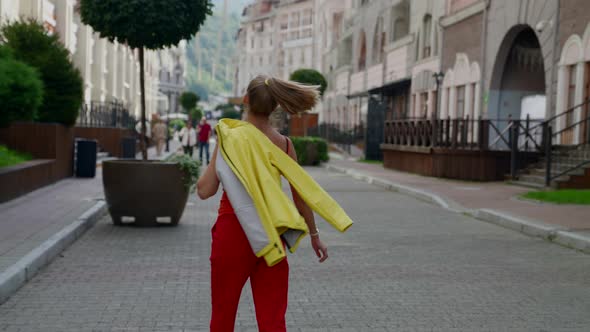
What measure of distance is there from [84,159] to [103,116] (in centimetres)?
959

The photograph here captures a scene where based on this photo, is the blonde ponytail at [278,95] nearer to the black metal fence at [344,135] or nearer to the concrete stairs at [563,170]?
the concrete stairs at [563,170]

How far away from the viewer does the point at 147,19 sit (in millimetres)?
11953

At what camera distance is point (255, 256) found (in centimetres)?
378

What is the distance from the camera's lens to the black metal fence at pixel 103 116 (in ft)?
91.0

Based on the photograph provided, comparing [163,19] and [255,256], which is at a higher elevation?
[163,19]

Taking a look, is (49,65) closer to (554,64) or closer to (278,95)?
(554,64)

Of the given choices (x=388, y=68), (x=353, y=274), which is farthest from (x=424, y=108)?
(x=353, y=274)

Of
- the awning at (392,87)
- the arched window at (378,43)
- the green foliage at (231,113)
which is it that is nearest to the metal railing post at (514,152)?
the awning at (392,87)

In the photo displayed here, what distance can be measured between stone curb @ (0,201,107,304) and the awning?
2981 cm

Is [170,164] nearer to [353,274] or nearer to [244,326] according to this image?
[353,274]

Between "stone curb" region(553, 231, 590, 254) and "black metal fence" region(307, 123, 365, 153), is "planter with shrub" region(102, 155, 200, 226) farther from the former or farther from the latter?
"black metal fence" region(307, 123, 365, 153)

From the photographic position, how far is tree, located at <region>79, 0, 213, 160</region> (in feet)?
39.2

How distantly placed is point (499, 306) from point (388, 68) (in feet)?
130

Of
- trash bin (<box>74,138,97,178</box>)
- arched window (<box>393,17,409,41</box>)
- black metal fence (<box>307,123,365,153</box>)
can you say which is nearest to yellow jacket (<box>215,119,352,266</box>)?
trash bin (<box>74,138,97,178</box>)
